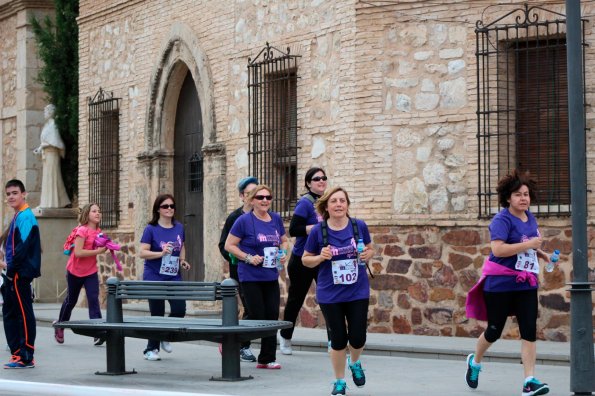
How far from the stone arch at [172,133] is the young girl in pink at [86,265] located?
4.47m

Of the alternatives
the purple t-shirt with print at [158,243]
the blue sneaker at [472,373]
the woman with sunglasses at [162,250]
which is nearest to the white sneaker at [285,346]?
the woman with sunglasses at [162,250]

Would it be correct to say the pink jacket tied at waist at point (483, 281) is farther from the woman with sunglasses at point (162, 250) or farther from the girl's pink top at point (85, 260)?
the girl's pink top at point (85, 260)

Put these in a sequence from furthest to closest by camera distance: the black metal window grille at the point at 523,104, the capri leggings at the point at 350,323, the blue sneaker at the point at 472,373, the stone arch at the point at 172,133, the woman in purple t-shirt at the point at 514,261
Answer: the stone arch at the point at 172,133, the black metal window grille at the point at 523,104, the blue sneaker at the point at 472,373, the capri leggings at the point at 350,323, the woman in purple t-shirt at the point at 514,261

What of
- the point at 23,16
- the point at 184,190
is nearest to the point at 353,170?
the point at 184,190

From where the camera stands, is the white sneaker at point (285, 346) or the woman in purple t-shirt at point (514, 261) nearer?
the woman in purple t-shirt at point (514, 261)

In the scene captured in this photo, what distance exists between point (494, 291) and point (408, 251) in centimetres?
621

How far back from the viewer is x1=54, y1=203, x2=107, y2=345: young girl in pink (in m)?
16.2

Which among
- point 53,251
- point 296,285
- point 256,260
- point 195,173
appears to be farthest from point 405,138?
point 53,251

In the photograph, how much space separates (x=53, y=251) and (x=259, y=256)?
15.1 metres

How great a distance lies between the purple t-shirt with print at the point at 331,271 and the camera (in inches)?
428

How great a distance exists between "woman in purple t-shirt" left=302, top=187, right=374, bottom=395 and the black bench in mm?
965

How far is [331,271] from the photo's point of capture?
1093cm

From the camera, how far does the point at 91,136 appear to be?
24.9 metres

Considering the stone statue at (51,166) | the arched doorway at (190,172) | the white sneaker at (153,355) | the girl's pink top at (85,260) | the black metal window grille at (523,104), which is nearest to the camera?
the white sneaker at (153,355)
